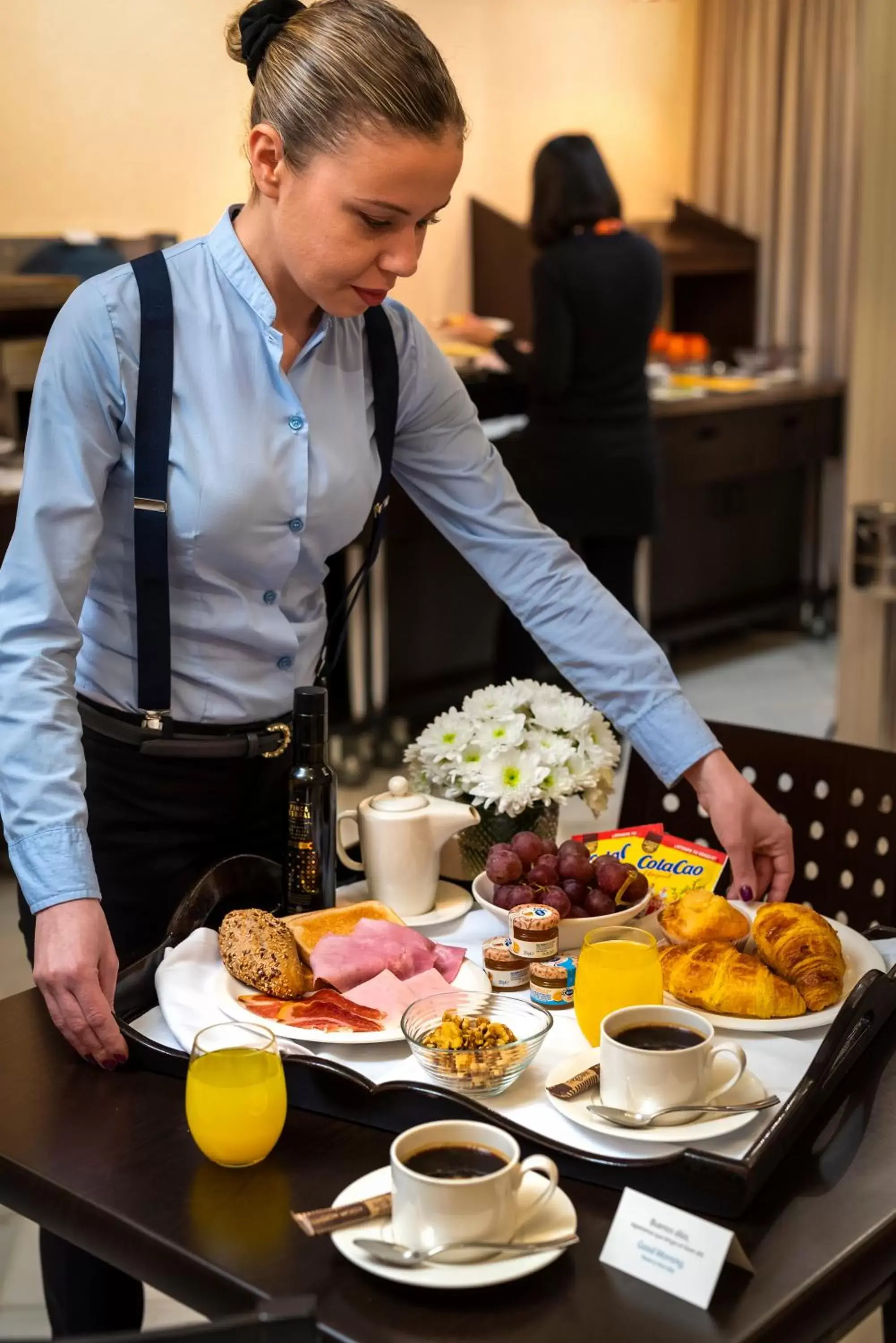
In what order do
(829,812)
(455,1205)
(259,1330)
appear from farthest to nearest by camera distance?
1. (829,812)
2. (455,1205)
3. (259,1330)

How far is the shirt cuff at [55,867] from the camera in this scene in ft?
3.93

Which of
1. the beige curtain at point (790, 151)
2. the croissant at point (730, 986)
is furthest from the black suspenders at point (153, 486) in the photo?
the beige curtain at point (790, 151)

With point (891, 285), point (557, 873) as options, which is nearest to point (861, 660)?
point (891, 285)

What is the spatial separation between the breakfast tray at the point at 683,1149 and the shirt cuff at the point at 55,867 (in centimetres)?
11

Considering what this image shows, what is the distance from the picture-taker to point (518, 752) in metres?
1.57

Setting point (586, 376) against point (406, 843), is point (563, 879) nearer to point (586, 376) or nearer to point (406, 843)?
point (406, 843)

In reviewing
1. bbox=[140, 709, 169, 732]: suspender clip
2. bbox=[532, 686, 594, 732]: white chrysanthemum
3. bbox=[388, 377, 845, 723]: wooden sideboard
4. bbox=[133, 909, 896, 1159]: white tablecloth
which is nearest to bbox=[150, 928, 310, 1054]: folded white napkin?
bbox=[133, 909, 896, 1159]: white tablecloth

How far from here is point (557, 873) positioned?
1428mm

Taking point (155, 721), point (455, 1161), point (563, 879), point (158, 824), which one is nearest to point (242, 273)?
point (155, 721)

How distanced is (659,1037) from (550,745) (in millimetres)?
487

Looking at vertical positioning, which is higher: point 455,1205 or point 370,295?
point 370,295

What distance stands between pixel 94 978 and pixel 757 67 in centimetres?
592

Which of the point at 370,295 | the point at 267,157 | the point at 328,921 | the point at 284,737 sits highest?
the point at 267,157

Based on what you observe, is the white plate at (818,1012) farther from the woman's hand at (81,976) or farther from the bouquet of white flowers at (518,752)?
the woman's hand at (81,976)
